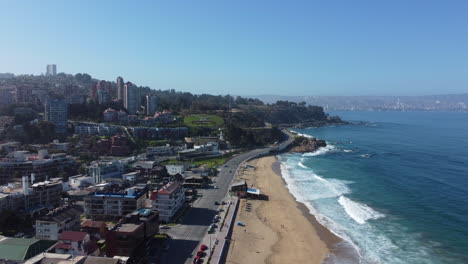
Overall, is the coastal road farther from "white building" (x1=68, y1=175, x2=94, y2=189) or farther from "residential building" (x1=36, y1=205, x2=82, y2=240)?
"white building" (x1=68, y1=175, x2=94, y2=189)

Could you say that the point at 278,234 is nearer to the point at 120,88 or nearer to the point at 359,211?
the point at 359,211

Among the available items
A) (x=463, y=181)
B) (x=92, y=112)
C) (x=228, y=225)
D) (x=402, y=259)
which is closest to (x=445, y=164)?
(x=463, y=181)

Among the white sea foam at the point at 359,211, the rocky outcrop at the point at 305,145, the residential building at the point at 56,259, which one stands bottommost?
the white sea foam at the point at 359,211

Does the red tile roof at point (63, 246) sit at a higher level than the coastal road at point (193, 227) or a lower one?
higher

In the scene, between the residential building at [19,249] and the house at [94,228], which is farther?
the house at [94,228]

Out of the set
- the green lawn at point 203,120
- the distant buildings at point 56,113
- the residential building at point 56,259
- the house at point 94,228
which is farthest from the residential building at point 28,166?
the green lawn at point 203,120

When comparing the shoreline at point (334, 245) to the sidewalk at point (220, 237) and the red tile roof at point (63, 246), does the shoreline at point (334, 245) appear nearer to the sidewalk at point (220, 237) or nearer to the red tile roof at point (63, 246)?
the sidewalk at point (220, 237)
